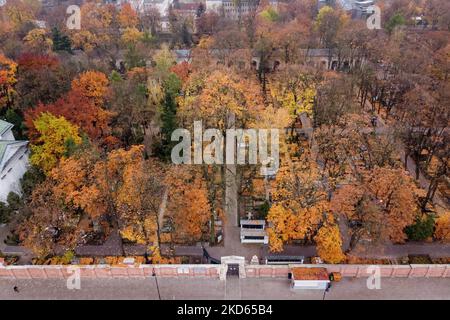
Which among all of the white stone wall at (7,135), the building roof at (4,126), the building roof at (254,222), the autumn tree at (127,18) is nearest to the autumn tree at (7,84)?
the white stone wall at (7,135)

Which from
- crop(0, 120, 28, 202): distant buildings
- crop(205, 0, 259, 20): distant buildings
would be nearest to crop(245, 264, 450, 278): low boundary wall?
crop(0, 120, 28, 202): distant buildings

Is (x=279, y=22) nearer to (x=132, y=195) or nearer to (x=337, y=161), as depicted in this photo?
(x=337, y=161)

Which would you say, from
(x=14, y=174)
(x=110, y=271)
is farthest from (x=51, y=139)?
(x=110, y=271)

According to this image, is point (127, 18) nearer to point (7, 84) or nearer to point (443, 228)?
point (7, 84)

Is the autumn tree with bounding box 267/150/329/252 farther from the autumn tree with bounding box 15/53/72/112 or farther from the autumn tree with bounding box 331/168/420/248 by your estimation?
the autumn tree with bounding box 15/53/72/112

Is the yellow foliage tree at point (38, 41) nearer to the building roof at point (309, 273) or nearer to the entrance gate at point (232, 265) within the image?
the entrance gate at point (232, 265)

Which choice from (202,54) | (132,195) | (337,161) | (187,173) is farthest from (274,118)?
(202,54)
